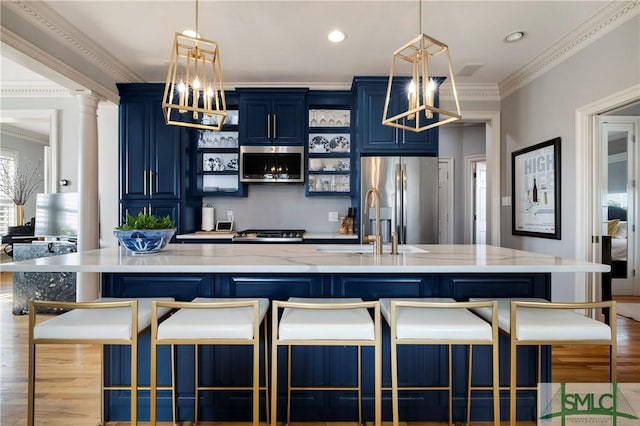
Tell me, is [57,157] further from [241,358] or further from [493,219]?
[493,219]

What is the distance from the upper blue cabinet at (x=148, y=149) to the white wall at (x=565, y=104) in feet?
12.8

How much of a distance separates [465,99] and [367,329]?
12.8 ft

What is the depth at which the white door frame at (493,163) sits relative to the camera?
4.53 meters

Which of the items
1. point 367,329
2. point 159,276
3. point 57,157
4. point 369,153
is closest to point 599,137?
point 369,153

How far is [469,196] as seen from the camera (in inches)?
252

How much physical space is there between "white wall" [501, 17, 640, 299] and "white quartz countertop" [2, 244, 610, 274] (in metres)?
1.80

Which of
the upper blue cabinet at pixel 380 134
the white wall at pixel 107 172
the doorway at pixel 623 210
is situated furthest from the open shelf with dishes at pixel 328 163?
the doorway at pixel 623 210

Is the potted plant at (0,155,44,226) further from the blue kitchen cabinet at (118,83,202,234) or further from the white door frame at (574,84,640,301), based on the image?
the white door frame at (574,84,640,301)

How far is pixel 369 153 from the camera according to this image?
398 centimetres

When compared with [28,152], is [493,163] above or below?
below

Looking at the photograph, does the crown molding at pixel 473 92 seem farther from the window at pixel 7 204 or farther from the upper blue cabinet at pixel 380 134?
the window at pixel 7 204

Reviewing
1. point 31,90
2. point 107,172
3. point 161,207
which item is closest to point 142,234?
point 161,207

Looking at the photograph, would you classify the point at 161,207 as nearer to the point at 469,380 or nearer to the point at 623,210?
the point at 469,380

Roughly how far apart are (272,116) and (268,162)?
529 mm
